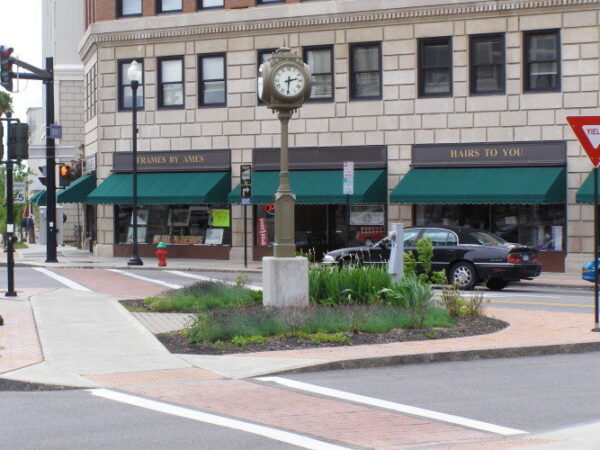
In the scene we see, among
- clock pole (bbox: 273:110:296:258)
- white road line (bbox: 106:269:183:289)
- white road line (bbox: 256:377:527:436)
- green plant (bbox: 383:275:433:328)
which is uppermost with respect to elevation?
clock pole (bbox: 273:110:296:258)

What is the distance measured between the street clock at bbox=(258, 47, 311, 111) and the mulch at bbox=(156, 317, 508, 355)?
423 centimetres

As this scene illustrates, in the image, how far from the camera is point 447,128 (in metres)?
30.8

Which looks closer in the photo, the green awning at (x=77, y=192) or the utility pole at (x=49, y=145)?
the utility pole at (x=49, y=145)

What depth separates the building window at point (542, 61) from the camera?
29609 millimetres

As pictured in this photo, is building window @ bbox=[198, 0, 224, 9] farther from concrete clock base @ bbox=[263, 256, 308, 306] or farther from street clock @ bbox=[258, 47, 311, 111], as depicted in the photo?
concrete clock base @ bbox=[263, 256, 308, 306]

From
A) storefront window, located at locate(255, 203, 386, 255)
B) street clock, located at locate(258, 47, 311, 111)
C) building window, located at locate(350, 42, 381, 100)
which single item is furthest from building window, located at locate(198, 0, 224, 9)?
street clock, located at locate(258, 47, 311, 111)

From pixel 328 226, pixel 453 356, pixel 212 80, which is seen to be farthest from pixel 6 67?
pixel 453 356

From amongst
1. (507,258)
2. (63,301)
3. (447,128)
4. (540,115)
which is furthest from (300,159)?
(63,301)

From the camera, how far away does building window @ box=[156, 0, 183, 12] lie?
35.1 meters

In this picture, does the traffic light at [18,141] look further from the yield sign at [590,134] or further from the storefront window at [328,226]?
the storefront window at [328,226]

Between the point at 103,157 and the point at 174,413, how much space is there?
92.9 feet

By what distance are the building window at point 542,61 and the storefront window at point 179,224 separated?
36.2 ft

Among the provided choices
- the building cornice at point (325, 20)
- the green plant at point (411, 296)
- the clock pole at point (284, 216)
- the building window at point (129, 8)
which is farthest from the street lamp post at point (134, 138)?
the green plant at point (411, 296)

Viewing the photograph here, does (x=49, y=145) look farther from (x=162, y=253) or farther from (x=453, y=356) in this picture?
(x=453, y=356)
